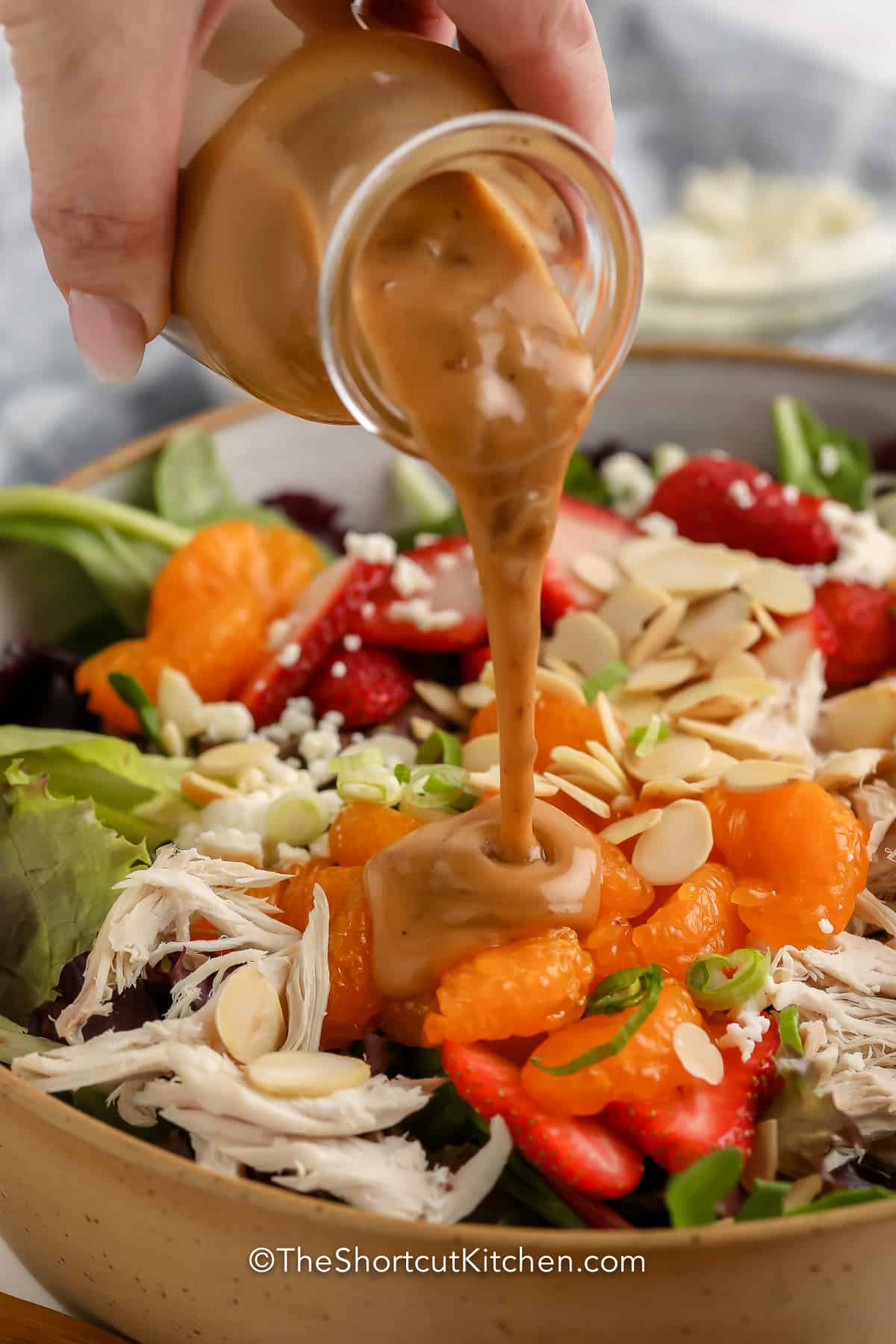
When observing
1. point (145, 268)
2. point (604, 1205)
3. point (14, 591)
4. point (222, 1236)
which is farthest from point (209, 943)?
point (14, 591)

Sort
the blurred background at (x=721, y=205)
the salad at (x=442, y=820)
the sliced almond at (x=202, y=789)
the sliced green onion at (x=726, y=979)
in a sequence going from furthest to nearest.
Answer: the blurred background at (x=721, y=205) → the sliced almond at (x=202, y=789) → the sliced green onion at (x=726, y=979) → the salad at (x=442, y=820)

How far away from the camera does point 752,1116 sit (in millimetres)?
1437

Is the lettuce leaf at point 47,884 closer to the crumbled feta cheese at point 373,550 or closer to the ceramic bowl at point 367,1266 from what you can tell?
the ceramic bowl at point 367,1266

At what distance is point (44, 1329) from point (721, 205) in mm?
3272

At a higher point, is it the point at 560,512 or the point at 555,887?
the point at 555,887

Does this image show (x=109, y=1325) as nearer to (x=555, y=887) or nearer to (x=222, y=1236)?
(x=222, y=1236)

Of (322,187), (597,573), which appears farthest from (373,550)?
(322,187)

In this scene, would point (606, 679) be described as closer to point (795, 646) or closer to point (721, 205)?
point (795, 646)

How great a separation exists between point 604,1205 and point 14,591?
1.51 meters

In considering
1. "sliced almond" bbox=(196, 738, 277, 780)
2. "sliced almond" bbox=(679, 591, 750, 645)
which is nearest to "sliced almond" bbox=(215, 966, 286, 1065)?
"sliced almond" bbox=(196, 738, 277, 780)

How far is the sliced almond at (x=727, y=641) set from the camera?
209 centimetres

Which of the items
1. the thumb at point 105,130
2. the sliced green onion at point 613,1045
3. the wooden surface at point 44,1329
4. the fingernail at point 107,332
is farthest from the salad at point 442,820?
the thumb at point 105,130

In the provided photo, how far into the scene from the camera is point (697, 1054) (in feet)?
4.61

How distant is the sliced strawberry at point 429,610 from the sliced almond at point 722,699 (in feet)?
1.21
